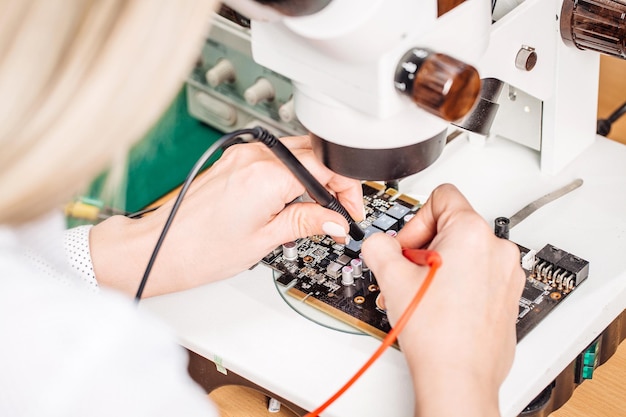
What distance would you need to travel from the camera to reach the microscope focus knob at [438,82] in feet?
2.27

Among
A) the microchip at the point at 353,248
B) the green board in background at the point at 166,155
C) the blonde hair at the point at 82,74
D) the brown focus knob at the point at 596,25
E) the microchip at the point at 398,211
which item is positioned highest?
the brown focus knob at the point at 596,25

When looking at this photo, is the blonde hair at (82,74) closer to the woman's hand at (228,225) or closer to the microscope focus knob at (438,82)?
the microscope focus knob at (438,82)

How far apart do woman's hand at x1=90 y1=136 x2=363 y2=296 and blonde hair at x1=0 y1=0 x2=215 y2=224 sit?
307 mm

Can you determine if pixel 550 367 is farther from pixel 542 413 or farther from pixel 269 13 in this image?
pixel 269 13

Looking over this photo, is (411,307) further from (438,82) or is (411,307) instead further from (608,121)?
(608,121)

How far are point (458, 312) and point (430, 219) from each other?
6.1 inches

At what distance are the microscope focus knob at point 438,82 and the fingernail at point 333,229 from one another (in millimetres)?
274

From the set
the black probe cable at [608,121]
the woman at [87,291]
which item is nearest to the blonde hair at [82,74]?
the woman at [87,291]

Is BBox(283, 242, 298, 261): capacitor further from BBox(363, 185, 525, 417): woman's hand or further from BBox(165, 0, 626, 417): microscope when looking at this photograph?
BBox(363, 185, 525, 417): woman's hand

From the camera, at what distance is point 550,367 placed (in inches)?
35.2

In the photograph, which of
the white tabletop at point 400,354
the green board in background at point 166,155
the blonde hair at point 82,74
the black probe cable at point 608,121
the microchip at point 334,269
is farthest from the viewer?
the green board in background at point 166,155

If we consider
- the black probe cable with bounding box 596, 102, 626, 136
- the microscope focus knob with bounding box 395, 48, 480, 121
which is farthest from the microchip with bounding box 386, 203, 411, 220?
the black probe cable with bounding box 596, 102, 626, 136

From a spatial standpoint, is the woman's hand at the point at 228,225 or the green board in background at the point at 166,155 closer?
the woman's hand at the point at 228,225

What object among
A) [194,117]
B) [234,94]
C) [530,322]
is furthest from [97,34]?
[194,117]
